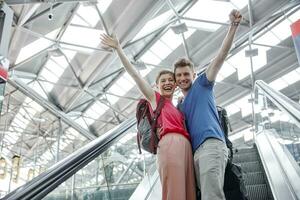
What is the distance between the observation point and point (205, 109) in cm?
284

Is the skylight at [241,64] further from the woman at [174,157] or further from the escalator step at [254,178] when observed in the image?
the woman at [174,157]

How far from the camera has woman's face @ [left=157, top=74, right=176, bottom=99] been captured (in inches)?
123

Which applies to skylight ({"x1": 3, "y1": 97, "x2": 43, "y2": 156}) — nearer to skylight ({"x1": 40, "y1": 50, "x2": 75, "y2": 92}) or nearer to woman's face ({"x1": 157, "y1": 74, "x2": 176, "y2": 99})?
skylight ({"x1": 40, "y1": 50, "x2": 75, "y2": 92})

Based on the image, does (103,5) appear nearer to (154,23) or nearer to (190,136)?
(154,23)

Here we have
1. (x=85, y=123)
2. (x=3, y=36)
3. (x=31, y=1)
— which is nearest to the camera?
(x=3, y=36)

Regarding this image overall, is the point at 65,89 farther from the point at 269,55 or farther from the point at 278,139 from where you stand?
the point at 278,139

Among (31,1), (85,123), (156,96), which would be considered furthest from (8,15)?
(85,123)

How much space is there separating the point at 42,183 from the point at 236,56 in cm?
1534

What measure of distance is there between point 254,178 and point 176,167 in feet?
9.65

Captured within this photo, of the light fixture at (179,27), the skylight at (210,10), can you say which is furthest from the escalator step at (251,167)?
the skylight at (210,10)

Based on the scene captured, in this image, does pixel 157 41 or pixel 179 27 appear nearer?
pixel 179 27

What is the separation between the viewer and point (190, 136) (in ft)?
9.25

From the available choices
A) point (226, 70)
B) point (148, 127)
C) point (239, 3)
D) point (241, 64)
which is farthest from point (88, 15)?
point (148, 127)

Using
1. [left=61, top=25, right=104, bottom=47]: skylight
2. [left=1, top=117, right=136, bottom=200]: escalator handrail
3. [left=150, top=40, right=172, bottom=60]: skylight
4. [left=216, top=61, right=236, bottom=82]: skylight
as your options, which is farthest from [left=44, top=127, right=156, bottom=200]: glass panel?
[left=216, top=61, right=236, bottom=82]: skylight
